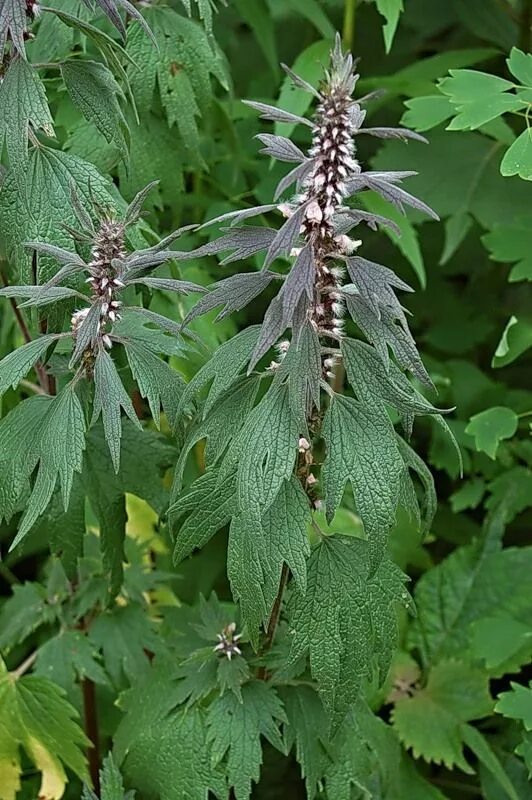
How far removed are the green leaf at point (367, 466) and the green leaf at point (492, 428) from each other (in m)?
0.51

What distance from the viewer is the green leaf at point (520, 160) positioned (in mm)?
1086

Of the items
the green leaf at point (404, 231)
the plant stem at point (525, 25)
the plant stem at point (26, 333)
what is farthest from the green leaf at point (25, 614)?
the plant stem at point (525, 25)

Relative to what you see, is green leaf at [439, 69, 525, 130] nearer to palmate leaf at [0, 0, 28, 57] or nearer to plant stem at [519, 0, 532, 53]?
palmate leaf at [0, 0, 28, 57]

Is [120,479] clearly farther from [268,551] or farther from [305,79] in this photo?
[305,79]

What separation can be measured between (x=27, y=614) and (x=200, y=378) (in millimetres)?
607

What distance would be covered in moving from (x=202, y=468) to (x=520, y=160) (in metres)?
0.63

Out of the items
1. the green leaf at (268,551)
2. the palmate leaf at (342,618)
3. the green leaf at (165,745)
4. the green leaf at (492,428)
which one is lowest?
the green leaf at (165,745)

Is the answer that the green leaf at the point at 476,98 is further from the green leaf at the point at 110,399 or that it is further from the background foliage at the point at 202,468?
the green leaf at the point at 110,399

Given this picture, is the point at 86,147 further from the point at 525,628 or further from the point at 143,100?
the point at 525,628

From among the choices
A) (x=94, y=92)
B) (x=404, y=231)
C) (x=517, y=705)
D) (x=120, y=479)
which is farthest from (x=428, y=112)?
(x=517, y=705)

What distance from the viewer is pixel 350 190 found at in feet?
2.46

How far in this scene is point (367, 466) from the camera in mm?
771

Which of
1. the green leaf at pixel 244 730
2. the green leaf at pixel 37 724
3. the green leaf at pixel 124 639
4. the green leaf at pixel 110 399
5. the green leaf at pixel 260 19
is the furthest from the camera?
the green leaf at pixel 260 19

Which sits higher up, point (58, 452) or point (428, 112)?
point (428, 112)
